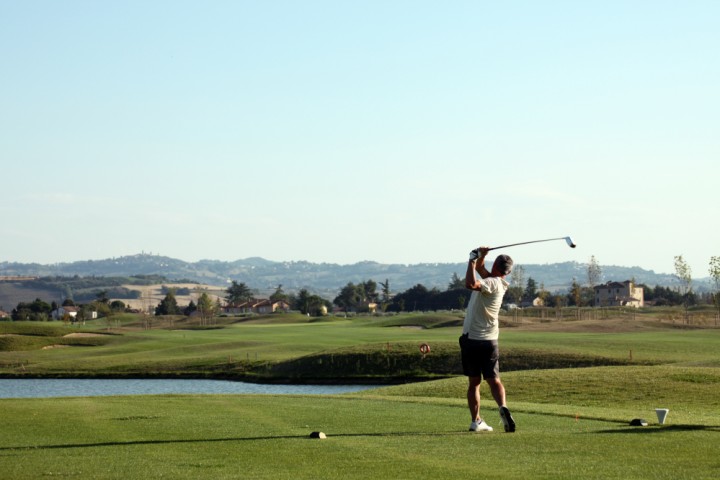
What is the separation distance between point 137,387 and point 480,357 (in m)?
51.9

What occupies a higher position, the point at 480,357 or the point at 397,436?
the point at 480,357

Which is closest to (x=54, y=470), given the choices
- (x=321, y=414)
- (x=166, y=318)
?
(x=321, y=414)

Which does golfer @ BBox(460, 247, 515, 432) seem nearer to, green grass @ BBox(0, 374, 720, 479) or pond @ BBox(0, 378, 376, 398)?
green grass @ BBox(0, 374, 720, 479)

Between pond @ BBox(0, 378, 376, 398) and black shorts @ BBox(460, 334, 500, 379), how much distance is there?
4197cm

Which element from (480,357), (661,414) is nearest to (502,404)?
Result: (480,357)

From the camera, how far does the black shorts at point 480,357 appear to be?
16703 millimetres

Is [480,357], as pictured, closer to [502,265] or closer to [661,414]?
[502,265]

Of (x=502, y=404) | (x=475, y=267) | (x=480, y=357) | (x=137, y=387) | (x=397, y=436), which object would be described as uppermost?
(x=475, y=267)

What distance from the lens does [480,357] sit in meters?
16.8

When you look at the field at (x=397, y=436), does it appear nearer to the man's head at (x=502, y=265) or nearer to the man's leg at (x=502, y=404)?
the man's leg at (x=502, y=404)

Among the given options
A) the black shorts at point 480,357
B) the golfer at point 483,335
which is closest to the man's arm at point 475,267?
the golfer at point 483,335

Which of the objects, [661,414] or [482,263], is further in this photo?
[482,263]

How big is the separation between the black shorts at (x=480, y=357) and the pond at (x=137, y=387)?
1652 inches

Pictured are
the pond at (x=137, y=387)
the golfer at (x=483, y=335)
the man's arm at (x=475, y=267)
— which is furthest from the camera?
the pond at (x=137, y=387)
